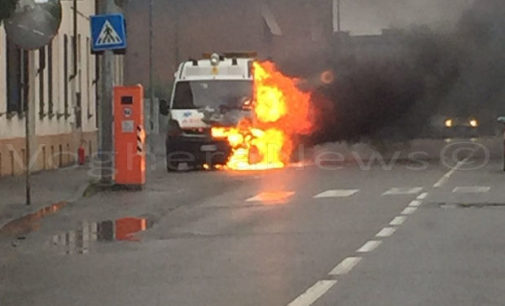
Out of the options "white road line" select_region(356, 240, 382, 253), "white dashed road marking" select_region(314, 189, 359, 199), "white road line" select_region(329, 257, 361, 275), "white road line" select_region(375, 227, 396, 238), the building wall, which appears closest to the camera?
"white road line" select_region(329, 257, 361, 275)

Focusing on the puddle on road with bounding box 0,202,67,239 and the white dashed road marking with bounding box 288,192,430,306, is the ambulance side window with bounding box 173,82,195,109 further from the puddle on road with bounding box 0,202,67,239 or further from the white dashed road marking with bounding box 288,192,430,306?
the puddle on road with bounding box 0,202,67,239

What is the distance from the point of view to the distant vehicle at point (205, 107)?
31.6 meters

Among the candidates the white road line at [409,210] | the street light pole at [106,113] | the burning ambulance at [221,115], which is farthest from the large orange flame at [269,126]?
the white road line at [409,210]

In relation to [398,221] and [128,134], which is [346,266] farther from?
[128,134]

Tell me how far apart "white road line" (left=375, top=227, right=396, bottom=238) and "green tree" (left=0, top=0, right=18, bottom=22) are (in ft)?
20.2

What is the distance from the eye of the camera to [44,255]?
535 inches

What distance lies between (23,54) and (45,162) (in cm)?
359

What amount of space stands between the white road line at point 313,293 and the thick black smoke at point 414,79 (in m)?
24.4

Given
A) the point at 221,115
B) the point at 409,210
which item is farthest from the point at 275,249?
the point at 221,115

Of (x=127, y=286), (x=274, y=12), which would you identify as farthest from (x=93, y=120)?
(x=274, y=12)

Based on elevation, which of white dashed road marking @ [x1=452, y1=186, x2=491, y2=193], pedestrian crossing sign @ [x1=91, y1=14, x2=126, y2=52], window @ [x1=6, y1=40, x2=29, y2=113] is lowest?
white dashed road marking @ [x1=452, y1=186, x2=491, y2=193]

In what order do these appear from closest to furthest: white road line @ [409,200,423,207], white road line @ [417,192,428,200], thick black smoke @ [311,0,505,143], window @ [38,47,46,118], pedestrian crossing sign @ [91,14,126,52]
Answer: white road line @ [409,200,423,207]
white road line @ [417,192,428,200]
pedestrian crossing sign @ [91,14,126,52]
window @ [38,47,46,118]
thick black smoke @ [311,0,505,143]

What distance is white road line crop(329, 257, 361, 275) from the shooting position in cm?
1160

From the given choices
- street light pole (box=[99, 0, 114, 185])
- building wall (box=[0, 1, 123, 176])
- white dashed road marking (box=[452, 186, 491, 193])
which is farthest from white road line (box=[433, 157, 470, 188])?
building wall (box=[0, 1, 123, 176])
